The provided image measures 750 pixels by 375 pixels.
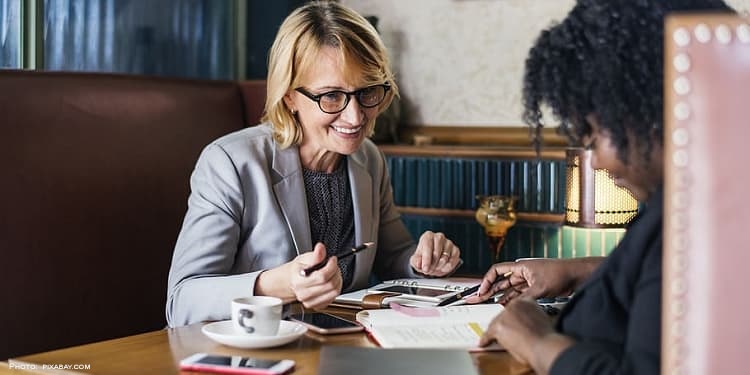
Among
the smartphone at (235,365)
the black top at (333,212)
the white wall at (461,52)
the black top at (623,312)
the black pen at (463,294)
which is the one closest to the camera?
the black top at (623,312)

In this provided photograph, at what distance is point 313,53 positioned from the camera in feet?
7.63

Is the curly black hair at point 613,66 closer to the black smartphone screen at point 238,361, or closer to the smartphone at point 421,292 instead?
the black smartphone screen at point 238,361

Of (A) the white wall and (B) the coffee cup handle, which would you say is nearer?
(B) the coffee cup handle

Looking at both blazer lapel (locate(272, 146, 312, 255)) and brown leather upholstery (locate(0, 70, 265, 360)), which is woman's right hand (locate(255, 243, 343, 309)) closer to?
blazer lapel (locate(272, 146, 312, 255))

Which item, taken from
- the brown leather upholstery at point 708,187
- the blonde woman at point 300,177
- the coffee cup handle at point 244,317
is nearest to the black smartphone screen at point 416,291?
the blonde woman at point 300,177

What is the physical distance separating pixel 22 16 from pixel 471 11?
1.51 meters

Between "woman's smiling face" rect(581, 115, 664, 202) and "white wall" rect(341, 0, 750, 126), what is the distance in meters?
2.17

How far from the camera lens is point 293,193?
232 cm

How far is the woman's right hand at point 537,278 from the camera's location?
196cm

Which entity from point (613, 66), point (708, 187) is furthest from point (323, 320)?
point (708, 187)

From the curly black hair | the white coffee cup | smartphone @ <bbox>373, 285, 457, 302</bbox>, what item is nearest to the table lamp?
smartphone @ <bbox>373, 285, 457, 302</bbox>

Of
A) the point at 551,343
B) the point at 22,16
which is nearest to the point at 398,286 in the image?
the point at 551,343

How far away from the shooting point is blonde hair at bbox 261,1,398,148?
7.65 feet

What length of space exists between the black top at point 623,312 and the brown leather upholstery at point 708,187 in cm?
10
